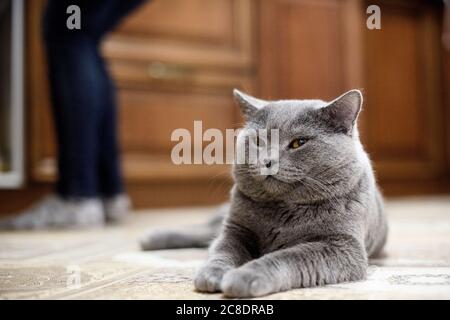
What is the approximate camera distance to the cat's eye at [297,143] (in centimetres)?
90

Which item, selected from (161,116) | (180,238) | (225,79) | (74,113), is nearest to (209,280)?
(180,238)

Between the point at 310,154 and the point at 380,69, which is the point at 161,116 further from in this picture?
the point at 310,154

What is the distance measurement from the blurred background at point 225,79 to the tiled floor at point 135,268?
0.77 m

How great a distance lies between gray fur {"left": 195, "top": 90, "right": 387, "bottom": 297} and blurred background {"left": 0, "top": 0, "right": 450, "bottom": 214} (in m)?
1.52

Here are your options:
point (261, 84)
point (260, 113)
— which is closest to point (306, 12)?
point (261, 84)

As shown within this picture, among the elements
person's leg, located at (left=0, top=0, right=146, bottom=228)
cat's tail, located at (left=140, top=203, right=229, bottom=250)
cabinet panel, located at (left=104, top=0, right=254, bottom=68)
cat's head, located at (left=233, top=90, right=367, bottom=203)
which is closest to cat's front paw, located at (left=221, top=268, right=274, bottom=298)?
cat's head, located at (left=233, top=90, right=367, bottom=203)

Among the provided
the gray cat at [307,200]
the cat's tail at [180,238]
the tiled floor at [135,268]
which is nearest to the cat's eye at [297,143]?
the gray cat at [307,200]

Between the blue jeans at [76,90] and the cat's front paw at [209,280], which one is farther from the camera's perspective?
the blue jeans at [76,90]

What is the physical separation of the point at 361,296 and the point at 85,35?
4.25 feet

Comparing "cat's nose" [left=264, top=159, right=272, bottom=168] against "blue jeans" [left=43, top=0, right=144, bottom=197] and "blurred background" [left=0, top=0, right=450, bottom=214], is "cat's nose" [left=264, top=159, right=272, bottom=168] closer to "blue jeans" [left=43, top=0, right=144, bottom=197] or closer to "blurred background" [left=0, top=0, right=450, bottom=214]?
"blue jeans" [left=43, top=0, right=144, bottom=197]

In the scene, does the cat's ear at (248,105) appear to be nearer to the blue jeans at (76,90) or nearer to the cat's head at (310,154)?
the cat's head at (310,154)

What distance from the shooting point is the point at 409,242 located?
4.53 feet

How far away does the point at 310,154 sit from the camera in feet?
2.92

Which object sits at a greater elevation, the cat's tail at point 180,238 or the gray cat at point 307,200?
the gray cat at point 307,200
